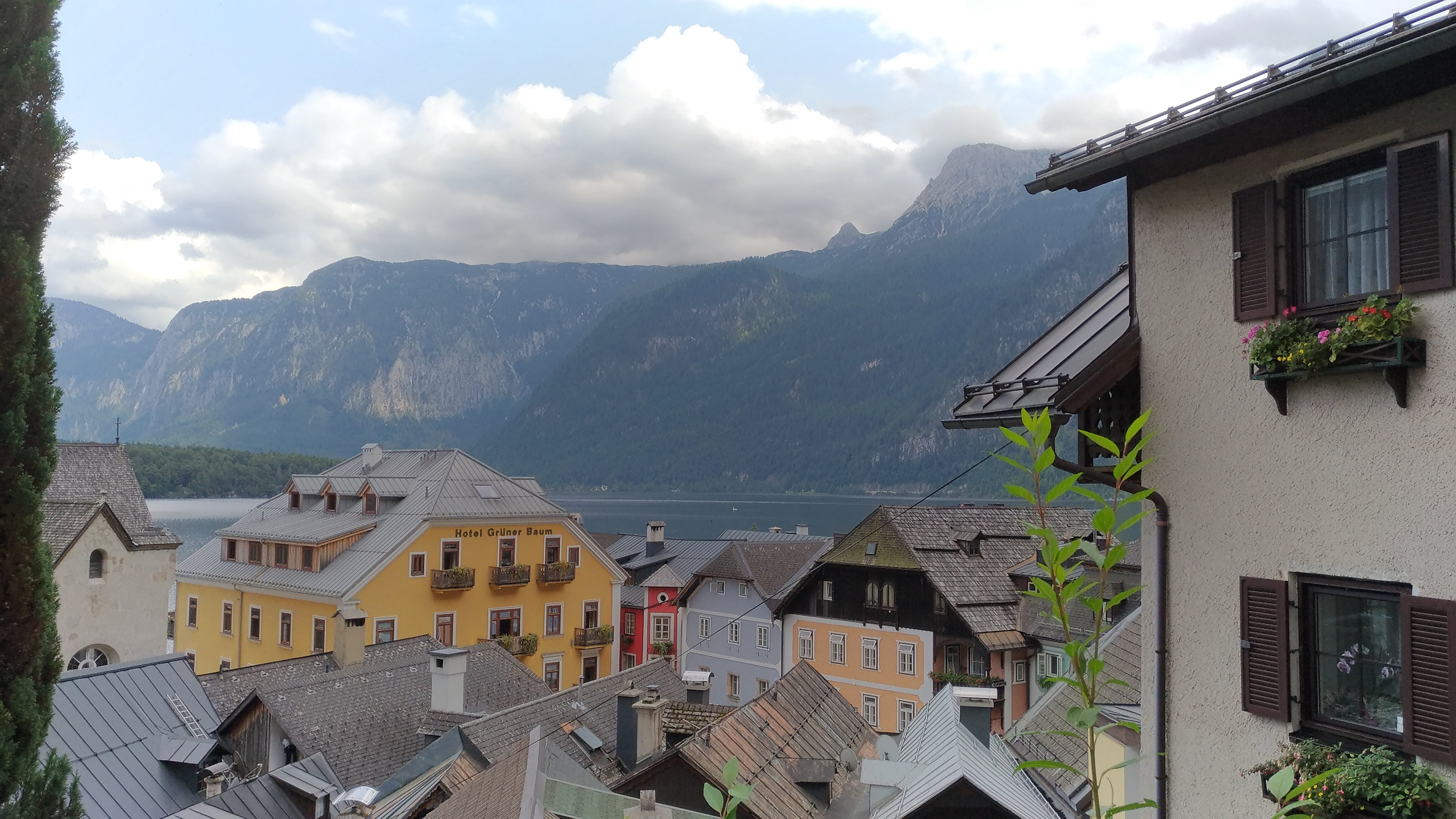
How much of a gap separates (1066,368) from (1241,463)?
1.41 meters

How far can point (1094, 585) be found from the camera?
2.78m

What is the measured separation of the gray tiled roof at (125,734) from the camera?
54.1ft

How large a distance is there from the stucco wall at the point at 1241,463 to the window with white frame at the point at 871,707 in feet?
110

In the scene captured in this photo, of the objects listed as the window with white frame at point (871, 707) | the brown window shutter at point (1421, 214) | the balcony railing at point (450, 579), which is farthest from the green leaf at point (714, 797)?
the balcony railing at point (450, 579)

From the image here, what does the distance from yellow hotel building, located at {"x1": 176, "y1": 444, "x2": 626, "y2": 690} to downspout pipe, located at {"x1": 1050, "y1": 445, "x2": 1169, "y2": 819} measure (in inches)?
1367

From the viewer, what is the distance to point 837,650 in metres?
42.1

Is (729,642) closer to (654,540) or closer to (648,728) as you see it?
(654,540)

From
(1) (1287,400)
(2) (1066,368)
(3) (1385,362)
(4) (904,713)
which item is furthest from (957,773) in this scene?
(4) (904,713)

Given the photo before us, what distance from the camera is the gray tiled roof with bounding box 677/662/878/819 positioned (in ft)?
51.4

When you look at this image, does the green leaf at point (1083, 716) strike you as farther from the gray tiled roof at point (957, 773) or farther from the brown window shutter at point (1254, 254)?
the gray tiled roof at point (957, 773)

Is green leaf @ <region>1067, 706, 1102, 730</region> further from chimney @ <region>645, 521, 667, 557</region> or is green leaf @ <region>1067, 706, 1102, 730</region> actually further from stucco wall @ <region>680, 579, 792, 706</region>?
chimney @ <region>645, 521, 667, 557</region>

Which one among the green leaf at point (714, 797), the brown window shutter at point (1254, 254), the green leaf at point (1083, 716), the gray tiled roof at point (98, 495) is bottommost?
the gray tiled roof at point (98, 495)

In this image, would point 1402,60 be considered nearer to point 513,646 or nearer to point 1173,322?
point 1173,322

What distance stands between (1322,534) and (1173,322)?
1.81 meters
